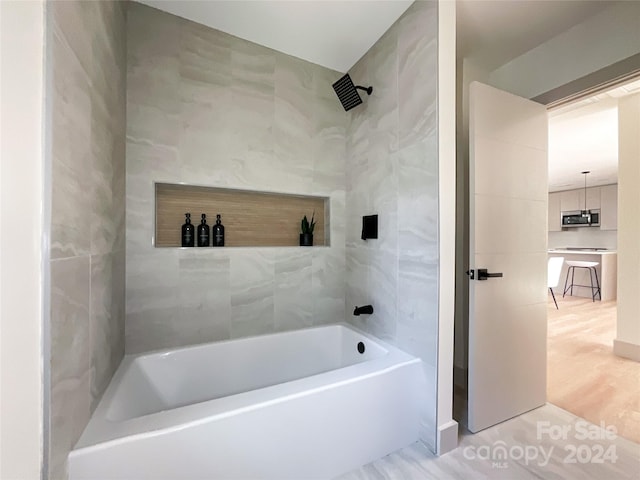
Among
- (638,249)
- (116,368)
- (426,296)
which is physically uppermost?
(638,249)

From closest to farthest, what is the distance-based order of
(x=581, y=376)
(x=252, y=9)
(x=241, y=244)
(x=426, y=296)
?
(x=426, y=296) < (x=252, y=9) < (x=241, y=244) < (x=581, y=376)

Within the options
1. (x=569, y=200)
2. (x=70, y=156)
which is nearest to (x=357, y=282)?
(x=70, y=156)

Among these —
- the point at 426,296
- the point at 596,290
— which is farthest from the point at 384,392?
the point at 596,290

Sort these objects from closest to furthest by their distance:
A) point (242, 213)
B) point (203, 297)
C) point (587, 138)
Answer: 1. point (203, 297)
2. point (242, 213)
3. point (587, 138)

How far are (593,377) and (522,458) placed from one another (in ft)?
4.71

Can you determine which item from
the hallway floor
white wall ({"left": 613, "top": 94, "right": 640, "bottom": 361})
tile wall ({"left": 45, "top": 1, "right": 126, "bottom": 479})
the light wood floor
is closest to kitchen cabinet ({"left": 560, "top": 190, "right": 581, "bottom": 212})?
the light wood floor

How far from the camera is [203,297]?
1.76 meters

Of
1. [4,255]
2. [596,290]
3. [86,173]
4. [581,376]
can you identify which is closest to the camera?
[4,255]

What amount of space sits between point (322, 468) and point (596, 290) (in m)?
6.60

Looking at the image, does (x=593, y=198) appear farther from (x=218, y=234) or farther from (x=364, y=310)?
(x=218, y=234)

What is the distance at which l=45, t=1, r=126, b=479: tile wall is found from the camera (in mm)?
743

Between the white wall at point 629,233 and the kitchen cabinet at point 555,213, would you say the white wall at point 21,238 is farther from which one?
the kitchen cabinet at point 555,213

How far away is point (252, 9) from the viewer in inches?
64.5

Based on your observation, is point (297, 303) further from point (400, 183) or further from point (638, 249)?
point (638, 249)
